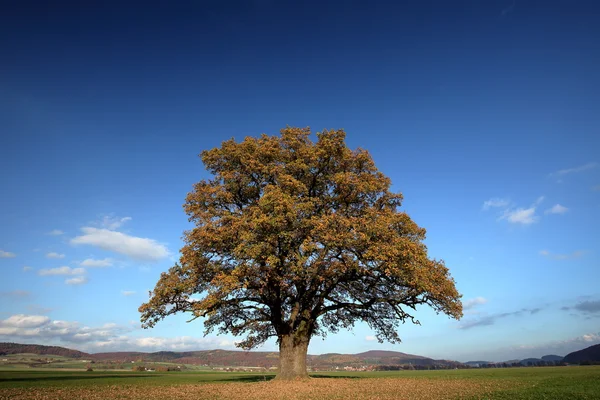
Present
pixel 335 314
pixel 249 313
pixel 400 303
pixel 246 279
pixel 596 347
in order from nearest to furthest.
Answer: pixel 246 279 < pixel 400 303 < pixel 249 313 < pixel 335 314 < pixel 596 347

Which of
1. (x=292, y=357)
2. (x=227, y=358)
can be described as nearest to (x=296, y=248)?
(x=292, y=357)

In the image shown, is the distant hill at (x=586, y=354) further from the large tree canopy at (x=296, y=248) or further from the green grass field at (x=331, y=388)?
the large tree canopy at (x=296, y=248)

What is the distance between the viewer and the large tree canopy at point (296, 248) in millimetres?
24688

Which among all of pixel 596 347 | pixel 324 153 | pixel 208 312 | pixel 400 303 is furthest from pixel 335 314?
pixel 596 347

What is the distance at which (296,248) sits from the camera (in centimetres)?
2659

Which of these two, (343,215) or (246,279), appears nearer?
(246,279)

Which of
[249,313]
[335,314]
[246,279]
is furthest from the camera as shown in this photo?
[335,314]

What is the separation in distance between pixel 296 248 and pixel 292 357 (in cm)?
883

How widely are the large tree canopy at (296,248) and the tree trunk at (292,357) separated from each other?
8 cm

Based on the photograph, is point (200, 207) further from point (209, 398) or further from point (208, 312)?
point (209, 398)

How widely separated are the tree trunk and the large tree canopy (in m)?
0.08

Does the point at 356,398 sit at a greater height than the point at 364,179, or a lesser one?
lesser

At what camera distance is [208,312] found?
25203 mm

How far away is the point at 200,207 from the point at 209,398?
15.6 metres
